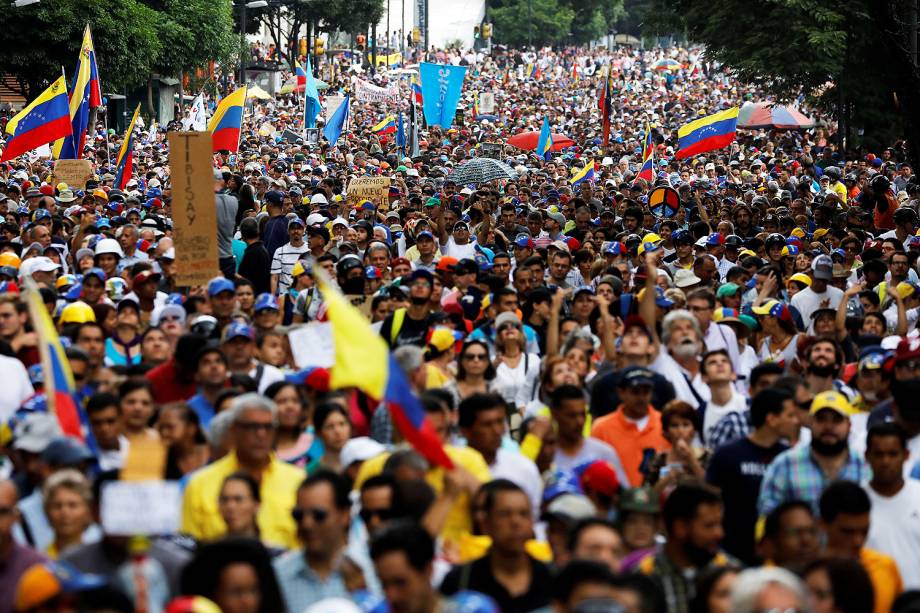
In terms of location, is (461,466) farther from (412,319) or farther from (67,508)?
(412,319)

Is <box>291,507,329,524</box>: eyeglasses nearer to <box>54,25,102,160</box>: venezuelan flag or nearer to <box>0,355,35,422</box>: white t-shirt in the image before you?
<box>0,355,35,422</box>: white t-shirt

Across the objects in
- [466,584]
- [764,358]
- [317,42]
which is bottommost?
[317,42]

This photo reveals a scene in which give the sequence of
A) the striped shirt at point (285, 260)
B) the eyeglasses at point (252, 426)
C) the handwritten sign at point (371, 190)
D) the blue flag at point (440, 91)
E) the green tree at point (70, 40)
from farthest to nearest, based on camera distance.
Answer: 1. the green tree at point (70, 40)
2. the blue flag at point (440, 91)
3. the handwritten sign at point (371, 190)
4. the striped shirt at point (285, 260)
5. the eyeglasses at point (252, 426)

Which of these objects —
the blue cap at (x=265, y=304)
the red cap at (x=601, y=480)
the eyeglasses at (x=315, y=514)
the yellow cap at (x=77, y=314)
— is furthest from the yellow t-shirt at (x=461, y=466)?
the yellow cap at (x=77, y=314)

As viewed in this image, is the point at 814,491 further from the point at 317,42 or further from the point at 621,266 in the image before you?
the point at 317,42

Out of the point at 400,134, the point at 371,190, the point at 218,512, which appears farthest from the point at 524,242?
the point at 400,134

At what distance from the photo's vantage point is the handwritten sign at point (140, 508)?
527 centimetres

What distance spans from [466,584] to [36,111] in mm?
15856

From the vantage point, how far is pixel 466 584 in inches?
223

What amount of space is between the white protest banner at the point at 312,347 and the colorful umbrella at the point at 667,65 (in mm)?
81361

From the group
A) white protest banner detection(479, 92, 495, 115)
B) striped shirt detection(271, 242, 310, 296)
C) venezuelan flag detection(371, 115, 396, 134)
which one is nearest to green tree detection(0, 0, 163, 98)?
venezuelan flag detection(371, 115, 396, 134)

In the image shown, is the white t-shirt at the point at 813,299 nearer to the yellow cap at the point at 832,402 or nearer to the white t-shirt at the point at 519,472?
the yellow cap at the point at 832,402

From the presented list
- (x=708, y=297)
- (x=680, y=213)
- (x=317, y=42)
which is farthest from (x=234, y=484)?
(x=317, y=42)

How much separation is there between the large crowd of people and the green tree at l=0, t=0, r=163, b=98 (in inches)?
1043
